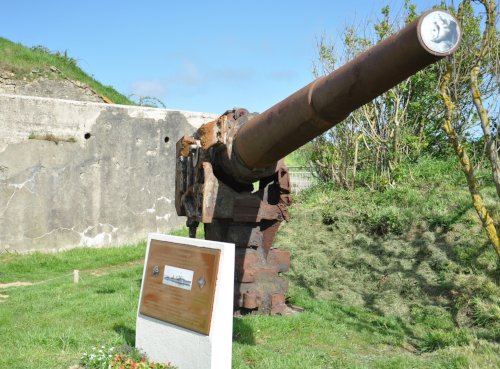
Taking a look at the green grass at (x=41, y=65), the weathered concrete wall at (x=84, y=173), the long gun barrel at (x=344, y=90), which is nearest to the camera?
the long gun barrel at (x=344, y=90)

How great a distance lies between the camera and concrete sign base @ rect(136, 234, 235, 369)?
13.1 feet

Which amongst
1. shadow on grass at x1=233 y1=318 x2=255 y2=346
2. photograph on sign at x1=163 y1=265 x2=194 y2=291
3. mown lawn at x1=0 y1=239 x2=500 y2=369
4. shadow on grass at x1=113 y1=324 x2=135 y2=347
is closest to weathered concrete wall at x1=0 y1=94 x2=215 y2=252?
mown lawn at x1=0 y1=239 x2=500 y2=369

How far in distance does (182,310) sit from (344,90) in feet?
6.91

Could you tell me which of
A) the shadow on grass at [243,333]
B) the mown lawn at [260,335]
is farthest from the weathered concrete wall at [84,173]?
the shadow on grass at [243,333]

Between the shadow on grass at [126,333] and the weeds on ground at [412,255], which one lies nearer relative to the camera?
the shadow on grass at [126,333]

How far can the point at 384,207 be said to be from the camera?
9.12 meters

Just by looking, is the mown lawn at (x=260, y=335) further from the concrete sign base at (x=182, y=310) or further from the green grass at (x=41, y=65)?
the green grass at (x=41, y=65)

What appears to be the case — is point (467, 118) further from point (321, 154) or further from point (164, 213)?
point (164, 213)

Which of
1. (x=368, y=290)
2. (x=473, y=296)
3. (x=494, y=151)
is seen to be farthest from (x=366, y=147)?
(x=494, y=151)

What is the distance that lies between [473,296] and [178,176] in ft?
11.7

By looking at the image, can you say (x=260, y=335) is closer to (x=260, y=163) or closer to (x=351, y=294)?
(x=260, y=163)

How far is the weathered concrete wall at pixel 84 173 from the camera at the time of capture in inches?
410

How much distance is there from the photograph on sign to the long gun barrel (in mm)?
1223

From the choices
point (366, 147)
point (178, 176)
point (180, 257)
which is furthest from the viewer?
point (366, 147)
